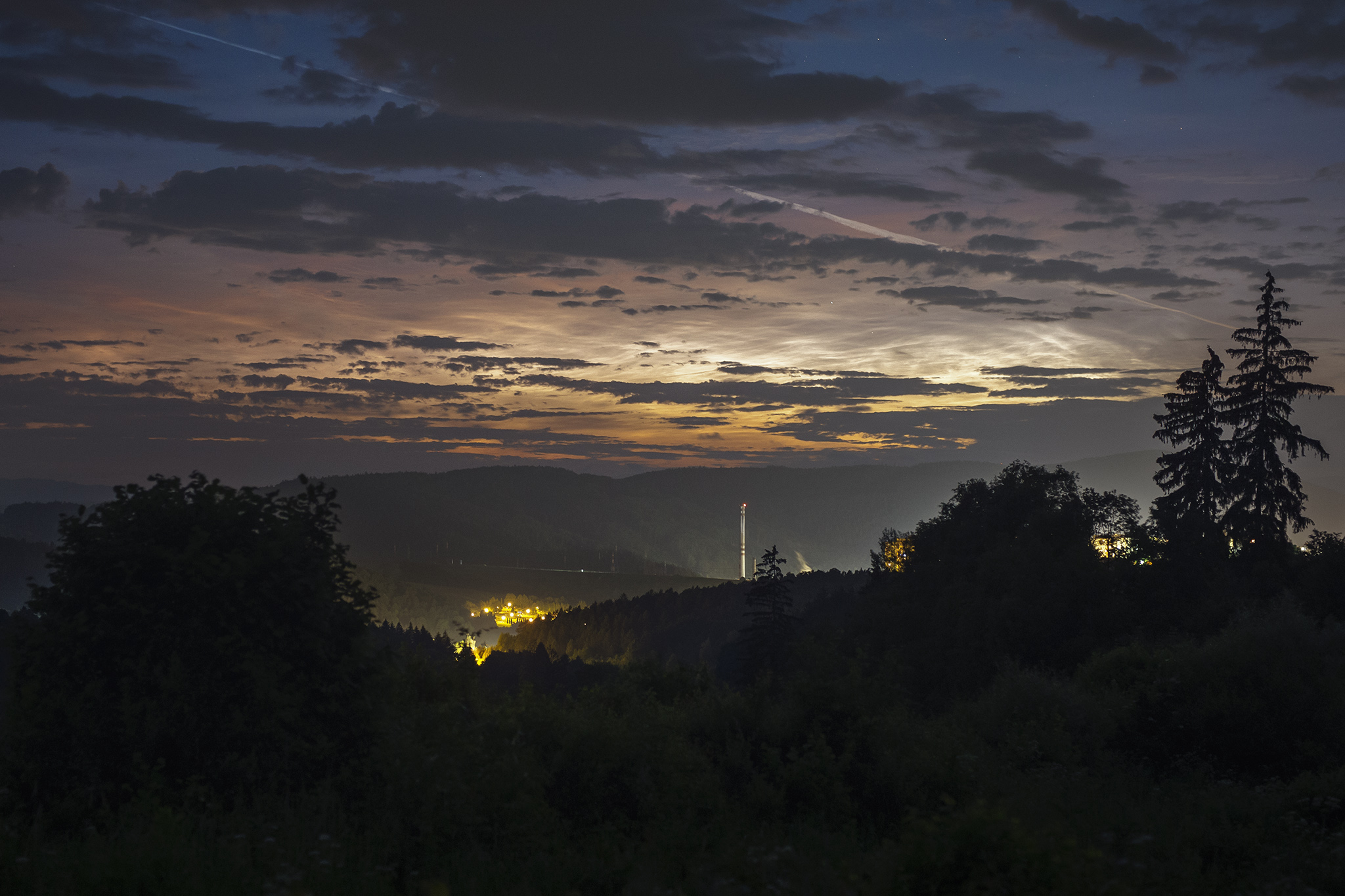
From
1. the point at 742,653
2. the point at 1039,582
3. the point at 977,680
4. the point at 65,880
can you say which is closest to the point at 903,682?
the point at 977,680

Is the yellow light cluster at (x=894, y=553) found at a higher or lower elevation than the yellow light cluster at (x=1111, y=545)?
lower

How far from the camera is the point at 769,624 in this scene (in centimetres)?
6869

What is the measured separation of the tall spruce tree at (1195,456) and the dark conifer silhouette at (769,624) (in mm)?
23752

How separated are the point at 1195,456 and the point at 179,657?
56.4m

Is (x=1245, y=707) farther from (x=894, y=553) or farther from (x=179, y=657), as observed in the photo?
(x=894, y=553)

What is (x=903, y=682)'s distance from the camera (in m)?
44.8

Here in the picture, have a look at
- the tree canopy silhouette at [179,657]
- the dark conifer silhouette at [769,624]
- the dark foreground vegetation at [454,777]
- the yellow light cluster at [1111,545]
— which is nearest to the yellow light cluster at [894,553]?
the dark conifer silhouette at [769,624]

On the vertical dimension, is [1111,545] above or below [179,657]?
below

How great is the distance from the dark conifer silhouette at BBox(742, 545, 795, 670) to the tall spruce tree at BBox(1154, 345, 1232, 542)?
2375 cm

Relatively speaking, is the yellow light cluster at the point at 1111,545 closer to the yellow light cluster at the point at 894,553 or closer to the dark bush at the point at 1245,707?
the yellow light cluster at the point at 894,553

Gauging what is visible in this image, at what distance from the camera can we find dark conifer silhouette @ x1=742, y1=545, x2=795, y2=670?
6650cm

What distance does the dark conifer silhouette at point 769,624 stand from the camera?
6650 centimetres

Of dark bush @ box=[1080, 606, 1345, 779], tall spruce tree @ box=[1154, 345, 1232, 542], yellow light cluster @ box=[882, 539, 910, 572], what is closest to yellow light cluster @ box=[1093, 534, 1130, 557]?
tall spruce tree @ box=[1154, 345, 1232, 542]

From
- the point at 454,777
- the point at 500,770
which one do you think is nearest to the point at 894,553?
the point at 500,770
